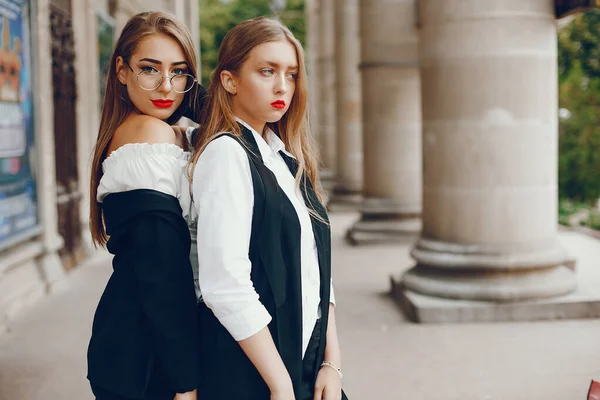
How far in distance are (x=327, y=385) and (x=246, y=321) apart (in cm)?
43

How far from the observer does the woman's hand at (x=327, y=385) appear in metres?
2.27

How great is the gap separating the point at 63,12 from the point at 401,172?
17.5ft

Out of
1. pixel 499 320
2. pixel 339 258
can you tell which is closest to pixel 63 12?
pixel 339 258

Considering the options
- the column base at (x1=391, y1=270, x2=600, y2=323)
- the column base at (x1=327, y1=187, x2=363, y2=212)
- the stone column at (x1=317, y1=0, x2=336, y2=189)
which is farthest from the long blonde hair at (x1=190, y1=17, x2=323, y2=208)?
the stone column at (x1=317, y1=0, x2=336, y2=189)

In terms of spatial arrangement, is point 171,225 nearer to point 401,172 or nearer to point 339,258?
point 339,258

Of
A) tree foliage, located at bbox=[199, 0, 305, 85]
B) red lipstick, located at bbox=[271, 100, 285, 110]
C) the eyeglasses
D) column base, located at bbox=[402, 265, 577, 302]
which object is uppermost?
tree foliage, located at bbox=[199, 0, 305, 85]

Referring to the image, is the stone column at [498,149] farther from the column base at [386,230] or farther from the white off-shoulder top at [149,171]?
the column base at [386,230]

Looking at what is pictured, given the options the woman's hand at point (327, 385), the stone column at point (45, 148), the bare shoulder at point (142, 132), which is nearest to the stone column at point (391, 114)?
the stone column at point (45, 148)

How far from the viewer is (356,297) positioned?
745 centimetres

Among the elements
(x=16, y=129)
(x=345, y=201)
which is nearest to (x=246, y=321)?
(x=16, y=129)

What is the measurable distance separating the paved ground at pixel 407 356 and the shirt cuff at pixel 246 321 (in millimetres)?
2687

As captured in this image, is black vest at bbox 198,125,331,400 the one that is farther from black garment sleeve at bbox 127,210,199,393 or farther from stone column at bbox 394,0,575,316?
stone column at bbox 394,0,575,316

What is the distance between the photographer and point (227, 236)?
1972 millimetres

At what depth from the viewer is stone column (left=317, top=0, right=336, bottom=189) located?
21375 millimetres
